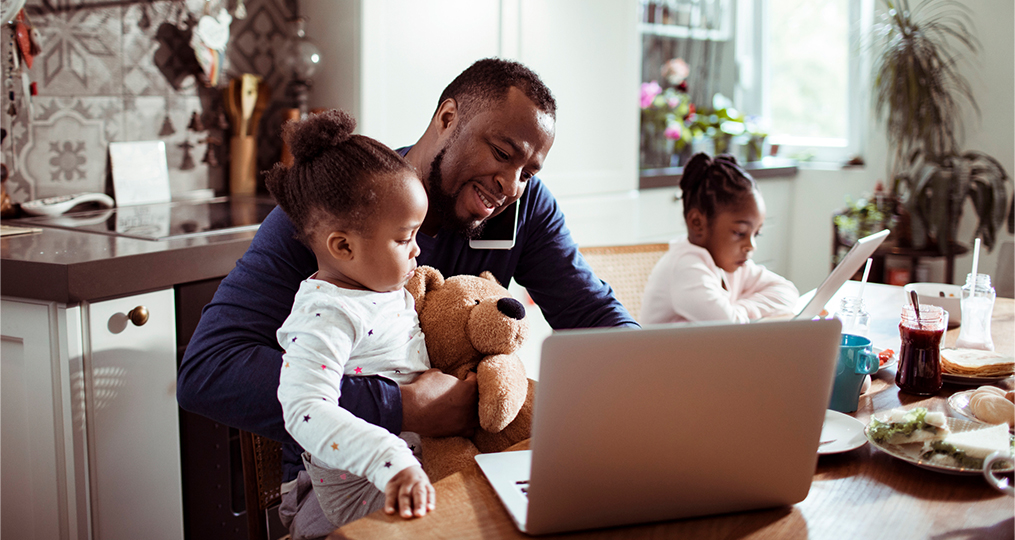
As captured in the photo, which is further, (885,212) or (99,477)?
(885,212)

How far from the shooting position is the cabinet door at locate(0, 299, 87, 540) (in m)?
1.41

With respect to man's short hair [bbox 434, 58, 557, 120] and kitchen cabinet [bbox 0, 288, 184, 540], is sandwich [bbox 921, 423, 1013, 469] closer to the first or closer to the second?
man's short hair [bbox 434, 58, 557, 120]

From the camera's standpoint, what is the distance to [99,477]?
57.8 inches

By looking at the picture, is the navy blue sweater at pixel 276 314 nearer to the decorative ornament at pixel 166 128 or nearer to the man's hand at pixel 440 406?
the man's hand at pixel 440 406

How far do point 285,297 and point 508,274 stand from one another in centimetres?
47

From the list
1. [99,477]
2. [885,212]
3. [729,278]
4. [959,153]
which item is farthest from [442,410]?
[959,153]

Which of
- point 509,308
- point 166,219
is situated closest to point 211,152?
point 166,219

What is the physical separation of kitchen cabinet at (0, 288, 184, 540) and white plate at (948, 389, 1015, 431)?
137 centimetres

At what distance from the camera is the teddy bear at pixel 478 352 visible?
1.05 metres

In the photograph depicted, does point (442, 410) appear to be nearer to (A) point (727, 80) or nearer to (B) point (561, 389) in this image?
(B) point (561, 389)

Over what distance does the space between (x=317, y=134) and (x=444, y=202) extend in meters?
0.33

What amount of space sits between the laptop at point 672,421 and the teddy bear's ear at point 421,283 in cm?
43

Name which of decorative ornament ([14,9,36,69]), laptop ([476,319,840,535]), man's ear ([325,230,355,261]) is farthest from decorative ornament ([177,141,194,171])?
laptop ([476,319,840,535])

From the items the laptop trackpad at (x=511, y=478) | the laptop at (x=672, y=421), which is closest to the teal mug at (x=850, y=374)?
the laptop at (x=672, y=421)
